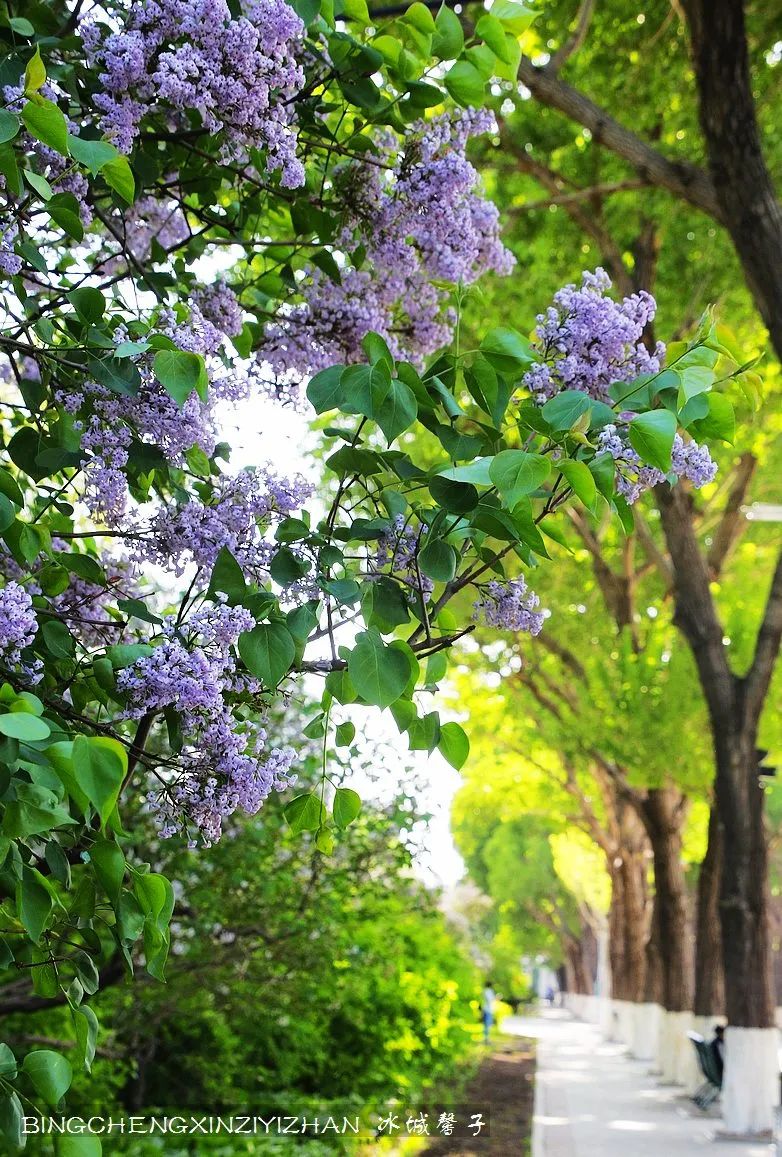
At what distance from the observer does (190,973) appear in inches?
274

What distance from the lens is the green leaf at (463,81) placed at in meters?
2.40

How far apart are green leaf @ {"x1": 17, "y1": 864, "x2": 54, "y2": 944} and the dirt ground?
8.94 metres

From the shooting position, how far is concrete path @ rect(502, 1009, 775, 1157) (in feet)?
35.9

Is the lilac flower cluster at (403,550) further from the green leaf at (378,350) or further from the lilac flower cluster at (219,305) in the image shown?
the lilac flower cluster at (219,305)

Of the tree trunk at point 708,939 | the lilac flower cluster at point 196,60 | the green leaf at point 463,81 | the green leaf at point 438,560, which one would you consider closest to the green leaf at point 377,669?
the green leaf at point 438,560

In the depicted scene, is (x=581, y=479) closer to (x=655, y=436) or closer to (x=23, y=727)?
(x=655, y=436)

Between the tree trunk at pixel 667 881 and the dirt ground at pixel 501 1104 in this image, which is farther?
the tree trunk at pixel 667 881

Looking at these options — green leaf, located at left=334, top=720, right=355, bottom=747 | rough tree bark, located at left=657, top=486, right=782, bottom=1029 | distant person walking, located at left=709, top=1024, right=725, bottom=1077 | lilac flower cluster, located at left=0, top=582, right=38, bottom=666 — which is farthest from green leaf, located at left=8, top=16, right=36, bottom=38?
distant person walking, located at left=709, top=1024, right=725, bottom=1077

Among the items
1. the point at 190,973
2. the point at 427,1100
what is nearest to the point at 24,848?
the point at 190,973

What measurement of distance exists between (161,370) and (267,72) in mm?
832

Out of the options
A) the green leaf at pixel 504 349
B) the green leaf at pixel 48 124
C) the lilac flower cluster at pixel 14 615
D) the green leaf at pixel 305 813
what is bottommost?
the green leaf at pixel 305 813

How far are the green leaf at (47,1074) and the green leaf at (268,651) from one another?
611mm

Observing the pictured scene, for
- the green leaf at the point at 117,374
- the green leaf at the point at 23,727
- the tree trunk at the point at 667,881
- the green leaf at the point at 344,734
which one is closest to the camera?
the green leaf at the point at 23,727

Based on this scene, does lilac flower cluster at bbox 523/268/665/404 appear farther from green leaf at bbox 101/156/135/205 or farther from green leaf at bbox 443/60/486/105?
green leaf at bbox 101/156/135/205
